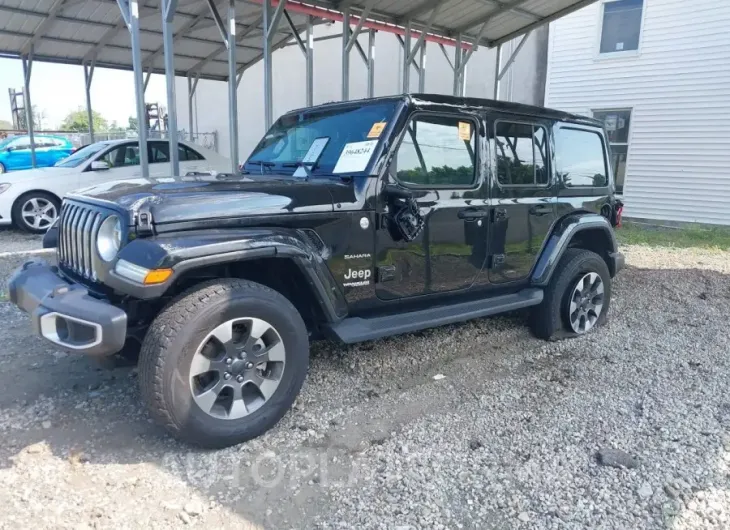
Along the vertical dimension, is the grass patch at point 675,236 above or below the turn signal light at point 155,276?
below

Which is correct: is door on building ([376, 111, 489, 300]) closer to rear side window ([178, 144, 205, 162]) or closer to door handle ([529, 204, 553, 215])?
door handle ([529, 204, 553, 215])

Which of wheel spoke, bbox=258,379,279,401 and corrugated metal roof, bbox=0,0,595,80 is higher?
corrugated metal roof, bbox=0,0,595,80

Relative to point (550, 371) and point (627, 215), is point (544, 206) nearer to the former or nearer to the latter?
point (550, 371)

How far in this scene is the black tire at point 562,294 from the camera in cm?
454

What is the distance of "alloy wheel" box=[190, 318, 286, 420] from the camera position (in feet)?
9.15

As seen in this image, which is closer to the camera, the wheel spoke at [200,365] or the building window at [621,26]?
the wheel spoke at [200,365]

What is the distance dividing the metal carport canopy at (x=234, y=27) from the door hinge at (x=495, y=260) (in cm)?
489

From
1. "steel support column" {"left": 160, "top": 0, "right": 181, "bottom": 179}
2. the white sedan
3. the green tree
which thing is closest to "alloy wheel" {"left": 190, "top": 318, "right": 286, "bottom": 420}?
"steel support column" {"left": 160, "top": 0, "right": 181, "bottom": 179}

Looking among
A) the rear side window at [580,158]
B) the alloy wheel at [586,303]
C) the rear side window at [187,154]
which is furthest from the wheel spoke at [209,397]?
the rear side window at [187,154]

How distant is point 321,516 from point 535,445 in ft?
4.15

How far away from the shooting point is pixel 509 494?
8.49 feet

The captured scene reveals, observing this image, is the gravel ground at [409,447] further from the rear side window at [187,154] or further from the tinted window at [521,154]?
the rear side window at [187,154]

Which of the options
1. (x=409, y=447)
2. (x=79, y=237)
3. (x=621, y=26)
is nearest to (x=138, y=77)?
(x=79, y=237)

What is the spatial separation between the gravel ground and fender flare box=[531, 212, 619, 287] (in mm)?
629
